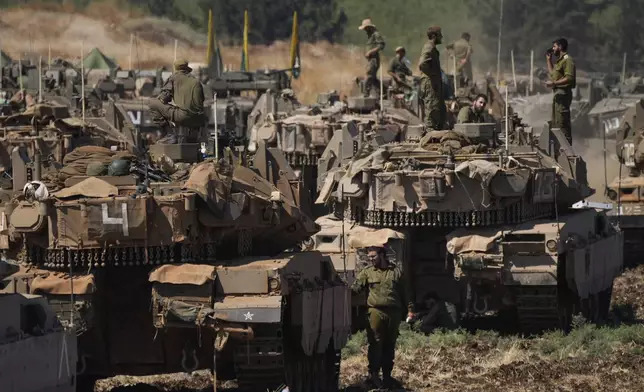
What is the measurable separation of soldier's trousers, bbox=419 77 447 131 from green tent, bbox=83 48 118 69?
3647cm

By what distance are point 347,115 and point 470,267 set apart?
14.8 metres

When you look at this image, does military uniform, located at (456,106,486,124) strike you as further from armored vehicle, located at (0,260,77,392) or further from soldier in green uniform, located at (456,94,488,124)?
armored vehicle, located at (0,260,77,392)

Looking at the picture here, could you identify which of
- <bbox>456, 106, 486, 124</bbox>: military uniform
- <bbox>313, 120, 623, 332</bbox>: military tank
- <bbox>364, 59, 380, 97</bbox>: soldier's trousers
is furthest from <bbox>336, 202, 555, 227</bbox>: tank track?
<bbox>364, 59, 380, 97</bbox>: soldier's trousers

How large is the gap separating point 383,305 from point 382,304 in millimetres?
21

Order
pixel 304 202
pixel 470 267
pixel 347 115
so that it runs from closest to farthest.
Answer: pixel 304 202, pixel 470 267, pixel 347 115

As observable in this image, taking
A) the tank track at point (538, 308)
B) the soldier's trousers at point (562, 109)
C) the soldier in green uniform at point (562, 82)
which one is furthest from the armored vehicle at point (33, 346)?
the soldier's trousers at point (562, 109)

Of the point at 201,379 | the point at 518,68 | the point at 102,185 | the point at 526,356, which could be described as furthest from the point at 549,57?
the point at 518,68

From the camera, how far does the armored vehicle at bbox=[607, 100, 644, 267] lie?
36188mm

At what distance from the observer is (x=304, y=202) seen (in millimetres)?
23484

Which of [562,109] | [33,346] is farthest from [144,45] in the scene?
[33,346]

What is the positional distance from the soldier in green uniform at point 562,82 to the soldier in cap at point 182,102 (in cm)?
918

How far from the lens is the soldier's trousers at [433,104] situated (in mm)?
29828

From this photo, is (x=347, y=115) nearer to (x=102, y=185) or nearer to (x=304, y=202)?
(x=304, y=202)

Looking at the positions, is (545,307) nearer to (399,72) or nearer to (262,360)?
(262,360)
